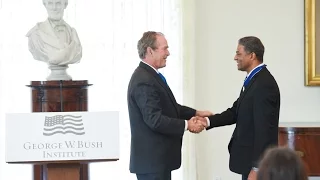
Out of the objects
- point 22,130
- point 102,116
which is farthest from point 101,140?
point 22,130

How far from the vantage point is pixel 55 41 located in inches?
154

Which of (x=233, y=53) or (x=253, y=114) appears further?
(x=233, y=53)

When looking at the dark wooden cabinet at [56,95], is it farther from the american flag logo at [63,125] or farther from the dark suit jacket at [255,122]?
the dark suit jacket at [255,122]

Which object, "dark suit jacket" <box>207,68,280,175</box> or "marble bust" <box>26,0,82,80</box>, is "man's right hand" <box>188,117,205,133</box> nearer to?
"dark suit jacket" <box>207,68,280,175</box>

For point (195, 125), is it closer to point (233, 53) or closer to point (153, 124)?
point (153, 124)

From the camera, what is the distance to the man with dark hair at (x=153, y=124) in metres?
3.14

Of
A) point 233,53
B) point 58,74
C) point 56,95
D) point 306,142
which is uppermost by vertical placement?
point 233,53

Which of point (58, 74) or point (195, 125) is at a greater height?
point (58, 74)

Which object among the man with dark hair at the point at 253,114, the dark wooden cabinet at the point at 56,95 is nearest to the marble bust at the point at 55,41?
the dark wooden cabinet at the point at 56,95

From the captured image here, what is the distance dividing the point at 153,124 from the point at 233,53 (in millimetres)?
2157

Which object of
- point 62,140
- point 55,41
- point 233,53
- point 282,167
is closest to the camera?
point 282,167

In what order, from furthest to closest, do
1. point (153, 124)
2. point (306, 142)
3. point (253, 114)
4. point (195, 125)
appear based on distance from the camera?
point (306, 142), point (195, 125), point (253, 114), point (153, 124)

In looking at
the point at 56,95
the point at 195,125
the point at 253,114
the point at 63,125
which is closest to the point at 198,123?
the point at 195,125

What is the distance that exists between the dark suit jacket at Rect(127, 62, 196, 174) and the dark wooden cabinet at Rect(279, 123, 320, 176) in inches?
52.9
